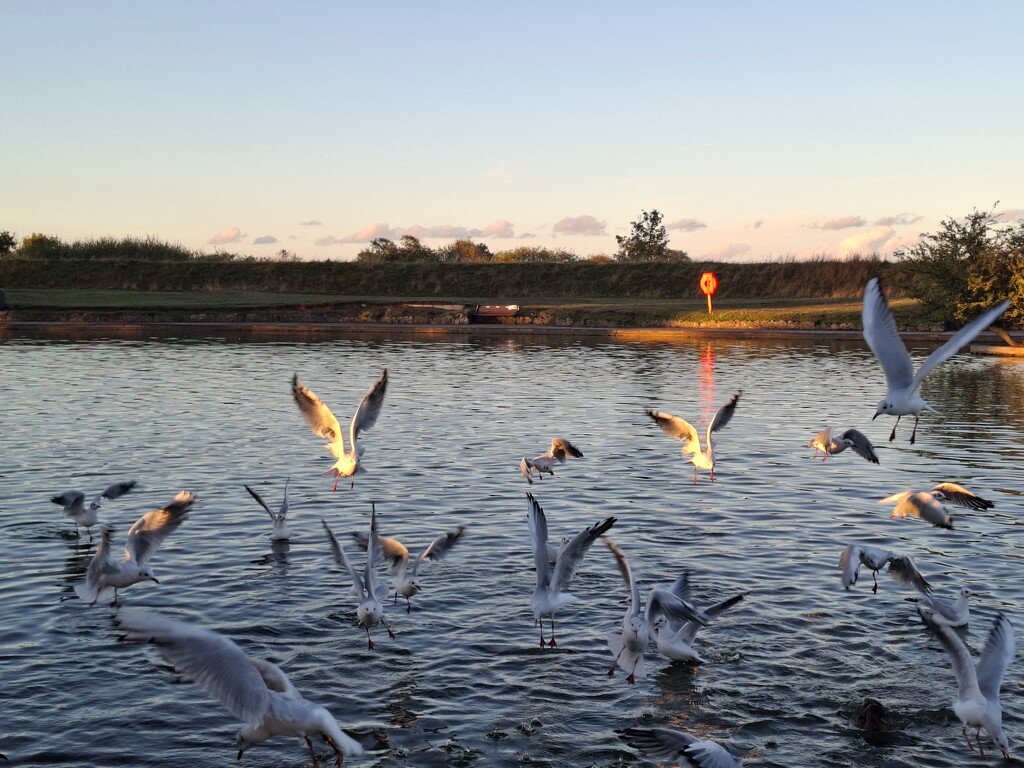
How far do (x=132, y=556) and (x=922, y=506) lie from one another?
28.0 feet

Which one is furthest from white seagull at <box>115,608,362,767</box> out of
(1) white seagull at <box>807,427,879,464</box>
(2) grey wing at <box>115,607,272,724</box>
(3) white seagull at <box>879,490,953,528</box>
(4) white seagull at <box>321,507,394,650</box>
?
(1) white seagull at <box>807,427,879,464</box>

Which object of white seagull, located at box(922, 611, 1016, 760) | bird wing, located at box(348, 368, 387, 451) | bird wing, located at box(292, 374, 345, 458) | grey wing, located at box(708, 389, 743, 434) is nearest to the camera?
white seagull, located at box(922, 611, 1016, 760)

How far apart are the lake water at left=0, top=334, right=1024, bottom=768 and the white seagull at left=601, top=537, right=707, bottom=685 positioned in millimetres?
224

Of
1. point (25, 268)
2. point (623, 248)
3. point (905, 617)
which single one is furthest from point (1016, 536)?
point (623, 248)

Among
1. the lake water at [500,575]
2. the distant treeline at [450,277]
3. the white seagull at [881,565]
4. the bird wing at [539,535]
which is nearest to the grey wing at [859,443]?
the lake water at [500,575]

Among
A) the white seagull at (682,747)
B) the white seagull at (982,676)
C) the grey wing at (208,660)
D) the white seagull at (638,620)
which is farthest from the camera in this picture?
the white seagull at (638,620)

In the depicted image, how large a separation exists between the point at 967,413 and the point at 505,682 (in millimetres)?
19315

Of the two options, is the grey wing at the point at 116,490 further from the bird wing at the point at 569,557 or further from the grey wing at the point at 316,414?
the bird wing at the point at 569,557

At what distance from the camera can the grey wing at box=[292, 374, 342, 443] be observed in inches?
574

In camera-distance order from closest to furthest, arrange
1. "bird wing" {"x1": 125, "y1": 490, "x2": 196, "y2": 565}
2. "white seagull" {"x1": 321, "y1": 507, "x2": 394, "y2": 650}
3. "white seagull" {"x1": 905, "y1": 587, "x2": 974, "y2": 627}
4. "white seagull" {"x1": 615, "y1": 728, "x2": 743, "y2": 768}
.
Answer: "white seagull" {"x1": 615, "y1": 728, "x2": 743, "y2": 768}, "white seagull" {"x1": 905, "y1": 587, "x2": 974, "y2": 627}, "white seagull" {"x1": 321, "y1": 507, "x2": 394, "y2": 650}, "bird wing" {"x1": 125, "y1": 490, "x2": 196, "y2": 565}

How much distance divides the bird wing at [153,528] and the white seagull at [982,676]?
737 centimetres

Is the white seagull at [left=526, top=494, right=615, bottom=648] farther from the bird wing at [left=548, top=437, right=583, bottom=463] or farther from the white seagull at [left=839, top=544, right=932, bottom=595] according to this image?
the bird wing at [left=548, top=437, right=583, bottom=463]

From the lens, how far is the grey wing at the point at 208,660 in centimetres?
677

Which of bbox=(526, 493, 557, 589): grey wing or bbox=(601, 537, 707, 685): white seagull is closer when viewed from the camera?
bbox=(601, 537, 707, 685): white seagull
